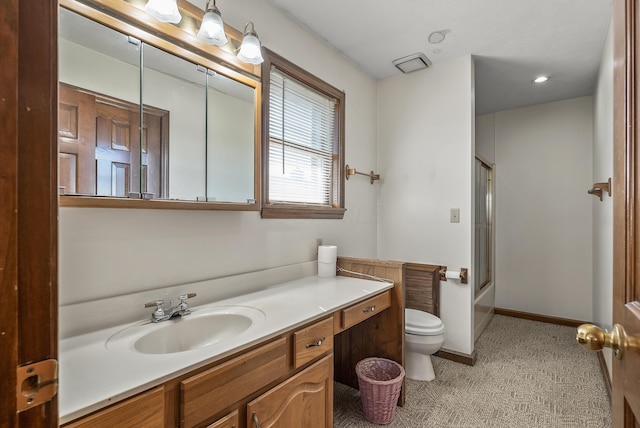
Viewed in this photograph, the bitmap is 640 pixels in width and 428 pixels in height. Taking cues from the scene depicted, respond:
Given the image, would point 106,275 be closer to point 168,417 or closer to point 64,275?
point 64,275

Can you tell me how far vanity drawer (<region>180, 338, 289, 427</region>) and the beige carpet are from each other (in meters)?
0.92

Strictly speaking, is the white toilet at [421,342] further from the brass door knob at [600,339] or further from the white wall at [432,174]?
the brass door knob at [600,339]

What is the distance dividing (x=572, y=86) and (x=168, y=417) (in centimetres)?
395

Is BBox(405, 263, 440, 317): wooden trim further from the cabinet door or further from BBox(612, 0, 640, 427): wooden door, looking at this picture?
BBox(612, 0, 640, 427): wooden door

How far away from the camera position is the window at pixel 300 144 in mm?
1944

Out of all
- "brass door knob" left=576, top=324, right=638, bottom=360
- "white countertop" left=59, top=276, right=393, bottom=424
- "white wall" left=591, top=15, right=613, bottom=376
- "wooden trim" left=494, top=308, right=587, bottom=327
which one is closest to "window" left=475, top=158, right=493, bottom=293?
"wooden trim" left=494, top=308, right=587, bottom=327

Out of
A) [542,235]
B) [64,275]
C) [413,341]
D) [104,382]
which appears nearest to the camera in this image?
[104,382]

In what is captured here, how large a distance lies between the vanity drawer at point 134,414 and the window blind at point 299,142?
1.27 meters

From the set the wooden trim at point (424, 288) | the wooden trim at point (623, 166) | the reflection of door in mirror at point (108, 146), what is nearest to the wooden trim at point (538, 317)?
the wooden trim at point (424, 288)

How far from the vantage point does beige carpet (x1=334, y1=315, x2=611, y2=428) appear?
5.98ft

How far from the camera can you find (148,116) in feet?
4.31

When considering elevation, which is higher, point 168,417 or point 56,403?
point 56,403

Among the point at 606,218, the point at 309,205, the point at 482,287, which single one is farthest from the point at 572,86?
the point at 309,205

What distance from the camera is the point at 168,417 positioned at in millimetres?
884
